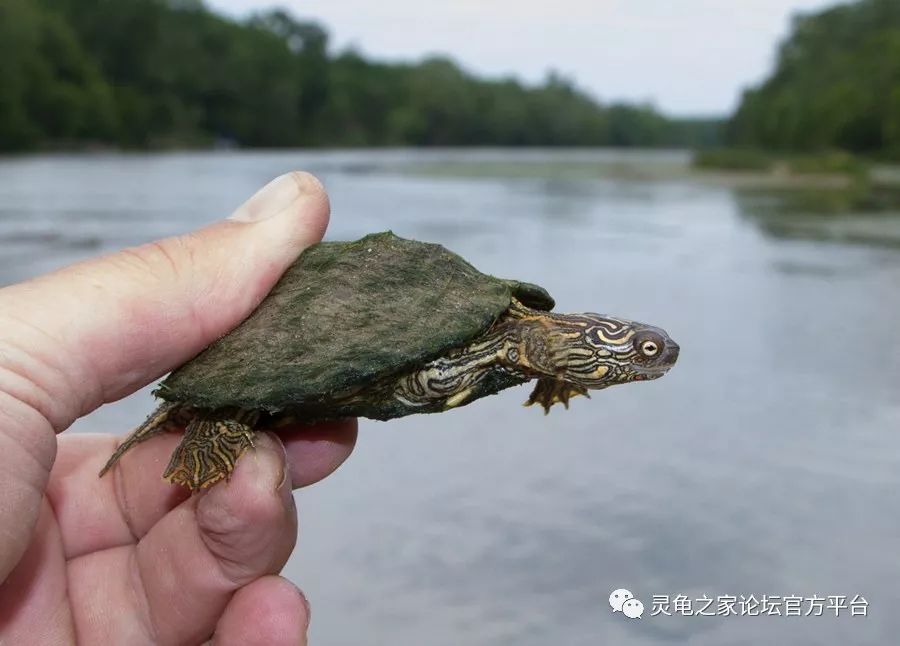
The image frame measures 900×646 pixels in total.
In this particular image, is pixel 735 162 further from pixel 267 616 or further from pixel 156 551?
pixel 267 616

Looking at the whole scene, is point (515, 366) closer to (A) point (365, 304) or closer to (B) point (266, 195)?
(A) point (365, 304)

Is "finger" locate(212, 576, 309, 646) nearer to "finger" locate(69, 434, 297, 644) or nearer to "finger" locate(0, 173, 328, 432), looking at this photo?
"finger" locate(69, 434, 297, 644)

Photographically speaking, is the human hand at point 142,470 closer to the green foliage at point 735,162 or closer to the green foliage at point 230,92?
the green foliage at point 735,162

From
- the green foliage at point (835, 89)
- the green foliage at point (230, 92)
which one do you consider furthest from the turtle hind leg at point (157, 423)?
the green foliage at point (230, 92)

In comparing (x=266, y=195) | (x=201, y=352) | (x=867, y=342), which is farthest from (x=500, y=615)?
(x=867, y=342)

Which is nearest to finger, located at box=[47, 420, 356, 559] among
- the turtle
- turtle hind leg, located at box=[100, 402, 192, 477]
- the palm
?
the palm
